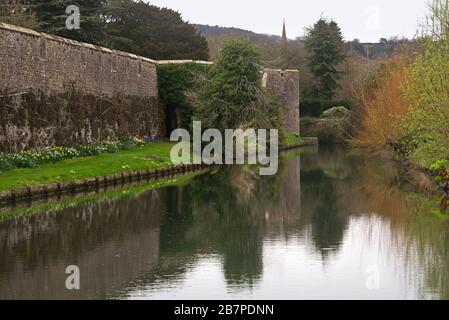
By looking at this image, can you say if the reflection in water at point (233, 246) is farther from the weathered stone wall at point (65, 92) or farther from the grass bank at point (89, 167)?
the weathered stone wall at point (65, 92)

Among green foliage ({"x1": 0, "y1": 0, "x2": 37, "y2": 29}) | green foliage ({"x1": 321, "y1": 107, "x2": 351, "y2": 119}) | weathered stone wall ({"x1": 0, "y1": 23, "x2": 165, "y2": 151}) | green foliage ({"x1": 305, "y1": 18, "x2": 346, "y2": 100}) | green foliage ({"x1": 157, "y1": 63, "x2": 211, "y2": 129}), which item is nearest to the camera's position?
weathered stone wall ({"x1": 0, "y1": 23, "x2": 165, "y2": 151})

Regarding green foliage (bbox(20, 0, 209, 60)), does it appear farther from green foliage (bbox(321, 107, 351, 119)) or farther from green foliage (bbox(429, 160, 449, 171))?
green foliage (bbox(429, 160, 449, 171))

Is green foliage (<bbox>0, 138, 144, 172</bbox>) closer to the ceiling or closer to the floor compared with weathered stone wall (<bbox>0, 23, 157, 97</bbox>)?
closer to the floor

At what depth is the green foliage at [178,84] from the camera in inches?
1875

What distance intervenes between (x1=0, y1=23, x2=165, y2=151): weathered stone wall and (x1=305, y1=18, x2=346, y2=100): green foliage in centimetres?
2816

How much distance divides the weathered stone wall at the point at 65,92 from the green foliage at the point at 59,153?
2.34 feet

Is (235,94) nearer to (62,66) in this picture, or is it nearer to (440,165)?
(62,66)

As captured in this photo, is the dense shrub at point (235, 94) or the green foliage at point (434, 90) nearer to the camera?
the green foliage at point (434, 90)

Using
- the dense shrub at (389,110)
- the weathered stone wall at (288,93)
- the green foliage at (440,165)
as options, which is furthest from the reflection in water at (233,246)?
the weathered stone wall at (288,93)

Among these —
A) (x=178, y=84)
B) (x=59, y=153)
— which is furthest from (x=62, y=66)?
(x=178, y=84)

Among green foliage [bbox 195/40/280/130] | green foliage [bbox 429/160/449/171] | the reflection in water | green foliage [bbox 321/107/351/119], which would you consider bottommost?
the reflection in water

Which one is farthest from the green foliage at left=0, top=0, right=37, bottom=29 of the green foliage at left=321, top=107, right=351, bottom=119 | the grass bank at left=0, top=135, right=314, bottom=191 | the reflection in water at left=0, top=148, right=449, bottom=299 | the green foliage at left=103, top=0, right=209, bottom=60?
the green foliage at left=321, top=107, right=351, bottom=119

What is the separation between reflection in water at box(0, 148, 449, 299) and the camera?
11.8m
